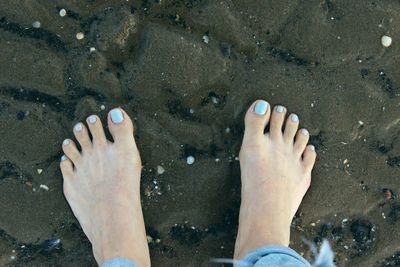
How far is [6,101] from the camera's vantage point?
1880mm

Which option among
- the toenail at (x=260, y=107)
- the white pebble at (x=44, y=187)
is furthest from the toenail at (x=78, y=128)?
the toenail at (x=260, y=107)

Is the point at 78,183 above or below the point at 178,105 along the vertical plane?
below

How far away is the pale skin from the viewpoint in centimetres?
188

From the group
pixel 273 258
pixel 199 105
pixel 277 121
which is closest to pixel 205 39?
pixel 199 105

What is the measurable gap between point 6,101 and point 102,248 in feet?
3.39

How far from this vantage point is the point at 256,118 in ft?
6.28

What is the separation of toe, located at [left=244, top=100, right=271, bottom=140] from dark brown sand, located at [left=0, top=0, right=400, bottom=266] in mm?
55

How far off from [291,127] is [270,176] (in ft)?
1.09

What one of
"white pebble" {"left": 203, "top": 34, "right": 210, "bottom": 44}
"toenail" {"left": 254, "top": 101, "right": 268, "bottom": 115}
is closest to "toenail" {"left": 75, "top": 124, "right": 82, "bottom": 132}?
"white pebble" {"left": 203, "top": 34, "right": 210, "bottom": 44}

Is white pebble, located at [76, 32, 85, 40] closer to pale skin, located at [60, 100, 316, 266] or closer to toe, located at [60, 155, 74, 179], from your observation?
pale skin, located at [60, 100, 316, 266]

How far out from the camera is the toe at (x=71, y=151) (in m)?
1.94

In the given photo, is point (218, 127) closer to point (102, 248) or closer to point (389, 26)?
point (102, 248)

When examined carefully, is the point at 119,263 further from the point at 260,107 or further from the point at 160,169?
the point at 260,107

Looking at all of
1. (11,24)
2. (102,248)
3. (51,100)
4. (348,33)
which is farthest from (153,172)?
(348,33)
